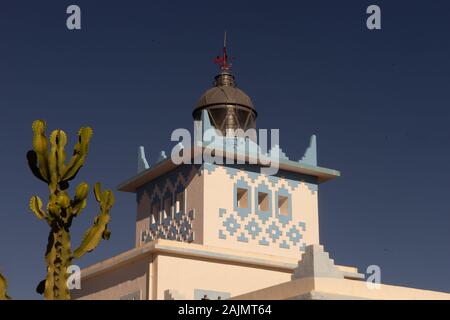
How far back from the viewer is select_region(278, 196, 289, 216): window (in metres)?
27.8

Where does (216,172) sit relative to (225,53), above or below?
below

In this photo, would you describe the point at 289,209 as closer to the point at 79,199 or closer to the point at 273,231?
the point at 273,231

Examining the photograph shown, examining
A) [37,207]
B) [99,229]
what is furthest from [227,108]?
[37,207]

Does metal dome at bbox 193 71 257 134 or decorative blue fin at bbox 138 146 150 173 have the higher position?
metal dome at bbox 193 71 257 134

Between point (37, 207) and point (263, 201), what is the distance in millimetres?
9876

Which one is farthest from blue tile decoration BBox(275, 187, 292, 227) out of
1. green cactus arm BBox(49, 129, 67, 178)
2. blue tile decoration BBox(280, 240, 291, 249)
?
green cactus arm BBox(49, 129, 67, 178)

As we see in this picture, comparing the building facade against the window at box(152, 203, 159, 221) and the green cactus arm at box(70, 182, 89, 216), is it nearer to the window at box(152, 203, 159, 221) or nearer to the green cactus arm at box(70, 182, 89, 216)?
the window at box(152, 203, 159, 221)

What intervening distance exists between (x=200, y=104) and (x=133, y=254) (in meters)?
6.87

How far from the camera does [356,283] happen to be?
1895cm

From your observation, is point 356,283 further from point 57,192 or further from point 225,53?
point 225,53

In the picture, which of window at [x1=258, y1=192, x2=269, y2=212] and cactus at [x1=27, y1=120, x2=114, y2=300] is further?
window at [x1=258, y1=192, x2=269, y2=212]

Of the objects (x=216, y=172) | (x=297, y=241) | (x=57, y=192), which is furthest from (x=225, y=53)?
(x=57, y=192)

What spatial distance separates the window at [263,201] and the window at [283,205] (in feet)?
2.13

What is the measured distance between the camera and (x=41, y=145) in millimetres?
19766
